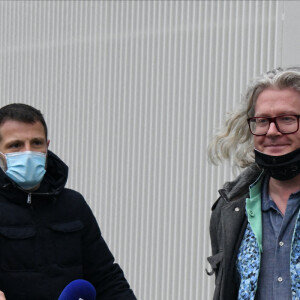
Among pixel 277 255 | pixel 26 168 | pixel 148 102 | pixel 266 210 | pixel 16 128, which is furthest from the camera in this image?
pixel 148 102

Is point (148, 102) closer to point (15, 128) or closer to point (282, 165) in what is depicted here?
point (15, 128)

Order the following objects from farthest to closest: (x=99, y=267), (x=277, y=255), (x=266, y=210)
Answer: (x=99, y=267) → (x=266, y=210) → (x=277, y=255)

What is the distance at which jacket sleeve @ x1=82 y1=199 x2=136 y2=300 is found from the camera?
176 inches

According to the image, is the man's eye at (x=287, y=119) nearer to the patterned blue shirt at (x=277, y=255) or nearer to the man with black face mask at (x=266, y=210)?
the man with black face mask at (x=266, y=210)

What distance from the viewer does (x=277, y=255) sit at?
3732 millimetres

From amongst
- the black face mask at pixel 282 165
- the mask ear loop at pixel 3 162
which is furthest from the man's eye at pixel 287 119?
the mask ear loop at pixel 3 162

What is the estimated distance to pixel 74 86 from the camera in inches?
357

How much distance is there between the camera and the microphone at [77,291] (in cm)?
400

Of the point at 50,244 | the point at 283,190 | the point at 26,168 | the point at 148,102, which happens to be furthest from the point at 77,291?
the point at 148,102

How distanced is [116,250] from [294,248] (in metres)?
5.09

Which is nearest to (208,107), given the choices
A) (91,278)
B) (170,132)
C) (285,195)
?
(170,132)

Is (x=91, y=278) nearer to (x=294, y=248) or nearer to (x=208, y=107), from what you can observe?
(x=294, y=248)

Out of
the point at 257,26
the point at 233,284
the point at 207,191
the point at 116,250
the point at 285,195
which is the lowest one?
the point at 116,250

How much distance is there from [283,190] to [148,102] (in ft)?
15.3
